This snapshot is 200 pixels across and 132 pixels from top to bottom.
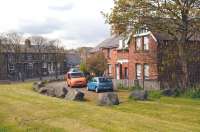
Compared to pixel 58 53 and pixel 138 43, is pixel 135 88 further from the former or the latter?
pixel 58 53

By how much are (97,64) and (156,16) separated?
75.7ft

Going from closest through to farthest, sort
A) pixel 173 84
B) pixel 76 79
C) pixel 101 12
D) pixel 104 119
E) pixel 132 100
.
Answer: pixel 104 119 → pixel 132 100 → pixel 101 12 → pixel 173 84 → pixel 76 79

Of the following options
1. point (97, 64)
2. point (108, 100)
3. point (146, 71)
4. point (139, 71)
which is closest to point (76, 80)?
point (139, 71)

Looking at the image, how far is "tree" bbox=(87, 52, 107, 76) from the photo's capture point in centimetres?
5859

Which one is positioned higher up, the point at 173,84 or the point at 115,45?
the point at 115,45

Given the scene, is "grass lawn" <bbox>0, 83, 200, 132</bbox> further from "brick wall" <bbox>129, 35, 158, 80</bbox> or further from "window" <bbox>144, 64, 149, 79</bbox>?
"window" <bbox>144, 64, 149, 79</bbox>

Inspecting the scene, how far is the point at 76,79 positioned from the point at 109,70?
1137 centimetres

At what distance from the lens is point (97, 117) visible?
22.3 meters

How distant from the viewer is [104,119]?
2145cm

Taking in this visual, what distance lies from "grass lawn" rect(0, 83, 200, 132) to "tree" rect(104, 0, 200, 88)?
30.0 ft

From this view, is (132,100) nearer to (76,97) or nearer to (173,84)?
(76,97)

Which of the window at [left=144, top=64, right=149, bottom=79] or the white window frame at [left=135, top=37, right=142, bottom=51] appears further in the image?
the white window frame at [left=135, top=37, right=142, bottom=51]

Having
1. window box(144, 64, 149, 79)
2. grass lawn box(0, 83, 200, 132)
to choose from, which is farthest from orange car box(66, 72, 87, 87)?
grass lawn box(0, 83, 200, 132)

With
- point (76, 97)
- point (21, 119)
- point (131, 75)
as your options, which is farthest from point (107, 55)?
point (21, 119)
